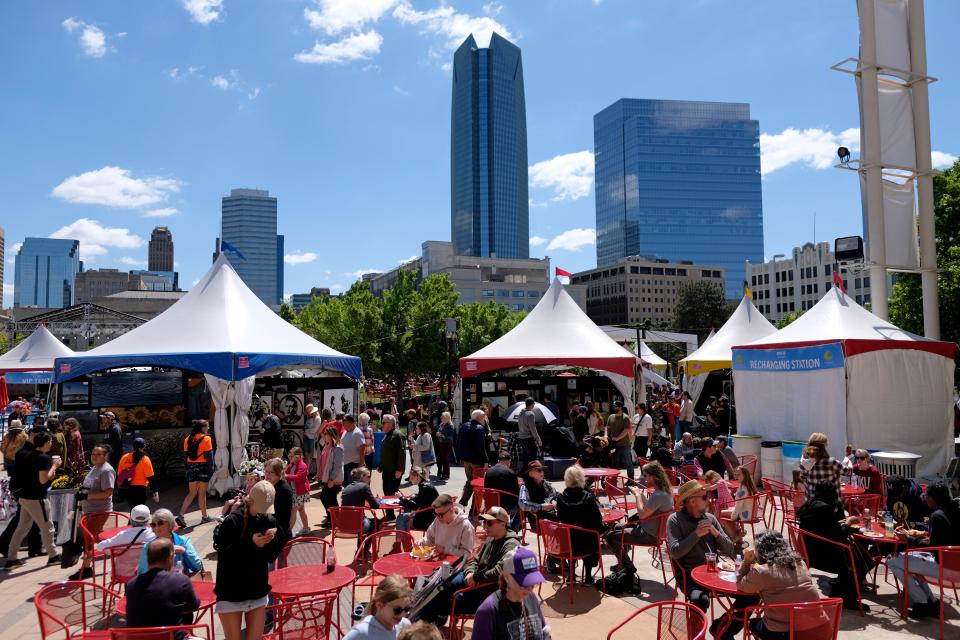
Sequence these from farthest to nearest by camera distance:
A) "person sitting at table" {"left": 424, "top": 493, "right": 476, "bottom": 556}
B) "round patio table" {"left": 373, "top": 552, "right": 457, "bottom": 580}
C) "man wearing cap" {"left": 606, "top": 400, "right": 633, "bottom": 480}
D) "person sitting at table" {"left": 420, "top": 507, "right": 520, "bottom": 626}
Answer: "man wearing cap" {"left": 606, "top": 400, "right": 633, "bottom": 480} < "person sitting at table" {"left": 424, "top": 493, "right": 476, "bottom": 556} < "round patio table" {"left": 373, "top": 552, "right": 457, "bottom": 580} < "person sitting at table" {"left": 420, "top": 507, "right": 520, "bottom": 626}

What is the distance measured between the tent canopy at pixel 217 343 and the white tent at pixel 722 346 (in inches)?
491

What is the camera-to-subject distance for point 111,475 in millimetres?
7668

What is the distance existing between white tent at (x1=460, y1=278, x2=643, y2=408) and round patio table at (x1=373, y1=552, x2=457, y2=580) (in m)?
10.9

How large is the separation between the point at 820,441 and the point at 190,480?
9.05 meters

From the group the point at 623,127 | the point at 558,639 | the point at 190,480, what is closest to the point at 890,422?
the point at 558,639

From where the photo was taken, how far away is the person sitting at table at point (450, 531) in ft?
19.5

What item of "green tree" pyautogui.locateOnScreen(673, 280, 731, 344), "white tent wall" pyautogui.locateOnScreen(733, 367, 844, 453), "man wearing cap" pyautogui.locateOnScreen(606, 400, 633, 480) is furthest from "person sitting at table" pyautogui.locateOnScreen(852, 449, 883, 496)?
"green tree" pyautogui.locateOnScreen(673, 280, 731, 344)

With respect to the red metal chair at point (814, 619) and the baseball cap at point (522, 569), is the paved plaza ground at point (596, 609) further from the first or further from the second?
the baseball cap at point (522, 569)

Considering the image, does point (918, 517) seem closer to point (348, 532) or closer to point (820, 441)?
point (820, 441)

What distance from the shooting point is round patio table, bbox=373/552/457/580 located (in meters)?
5.46

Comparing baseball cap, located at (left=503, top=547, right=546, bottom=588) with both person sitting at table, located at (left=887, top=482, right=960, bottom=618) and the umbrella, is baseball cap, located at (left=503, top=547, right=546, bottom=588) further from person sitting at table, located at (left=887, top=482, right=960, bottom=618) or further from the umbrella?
the umbrella

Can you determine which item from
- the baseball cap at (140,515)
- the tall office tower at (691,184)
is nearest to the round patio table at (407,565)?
the baseball cap at (140,515)

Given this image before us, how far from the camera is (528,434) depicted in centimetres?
1290

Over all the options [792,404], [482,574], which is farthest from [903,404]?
[482,574]
